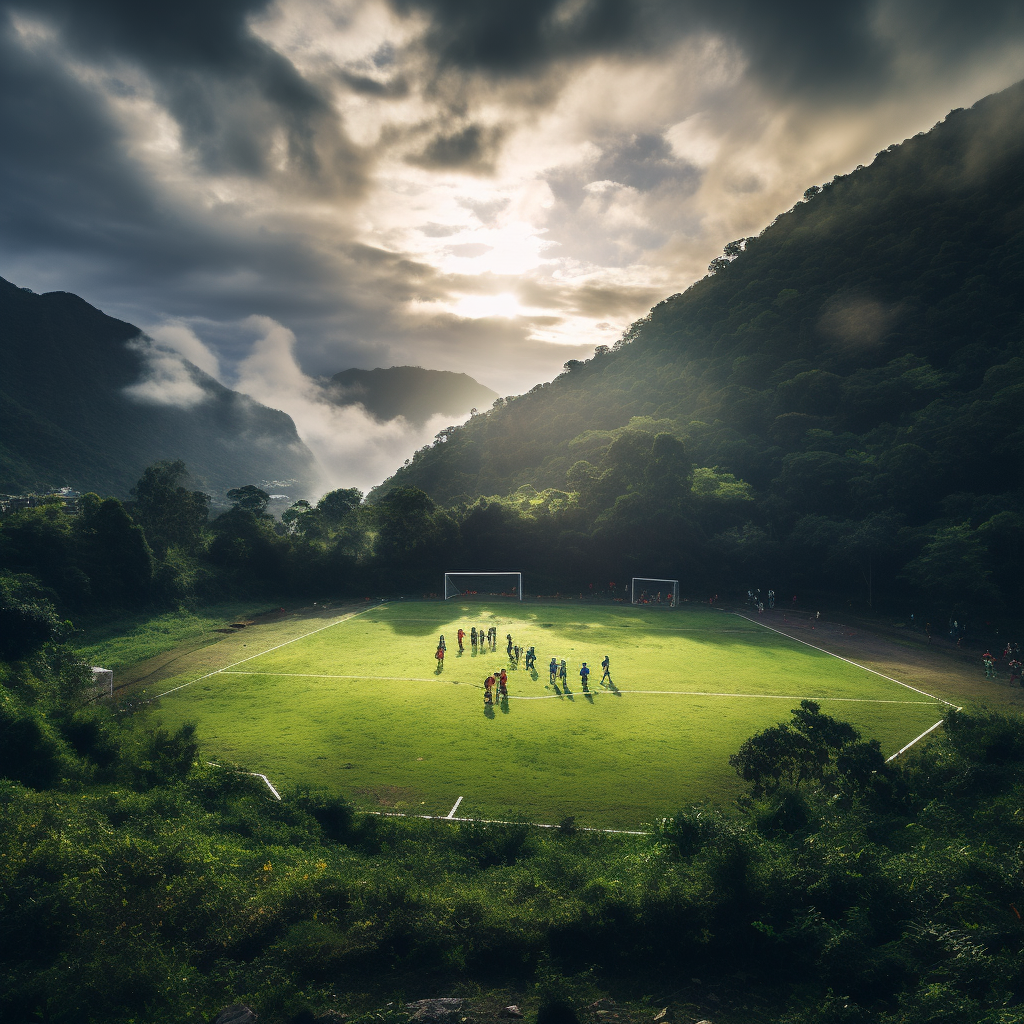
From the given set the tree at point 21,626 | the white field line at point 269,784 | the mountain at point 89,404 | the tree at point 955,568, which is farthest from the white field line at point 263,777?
the mountain at point 89,404

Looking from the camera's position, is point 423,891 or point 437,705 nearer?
point 423,891

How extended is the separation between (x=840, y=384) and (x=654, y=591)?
39.6 meters

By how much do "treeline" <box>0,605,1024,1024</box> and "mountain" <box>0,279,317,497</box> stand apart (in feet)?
318

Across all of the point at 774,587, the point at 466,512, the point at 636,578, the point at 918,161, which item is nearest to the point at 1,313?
the point at 466,512

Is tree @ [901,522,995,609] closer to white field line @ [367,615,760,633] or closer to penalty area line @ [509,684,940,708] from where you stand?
white field line @ [367,615,760,633]

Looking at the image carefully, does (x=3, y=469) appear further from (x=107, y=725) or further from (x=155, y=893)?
(x=155, y=893)

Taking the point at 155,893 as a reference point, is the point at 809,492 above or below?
above

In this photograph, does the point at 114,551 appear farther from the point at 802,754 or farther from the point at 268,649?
the point at 802,754

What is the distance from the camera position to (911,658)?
95.3ft

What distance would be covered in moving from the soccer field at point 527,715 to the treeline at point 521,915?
10.3 ft

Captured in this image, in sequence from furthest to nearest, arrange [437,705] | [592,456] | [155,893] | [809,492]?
[592,456], [809,492], [437,705], [155,893]

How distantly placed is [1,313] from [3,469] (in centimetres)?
5028

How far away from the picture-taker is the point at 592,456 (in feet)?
219

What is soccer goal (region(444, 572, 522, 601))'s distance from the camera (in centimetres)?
4766
